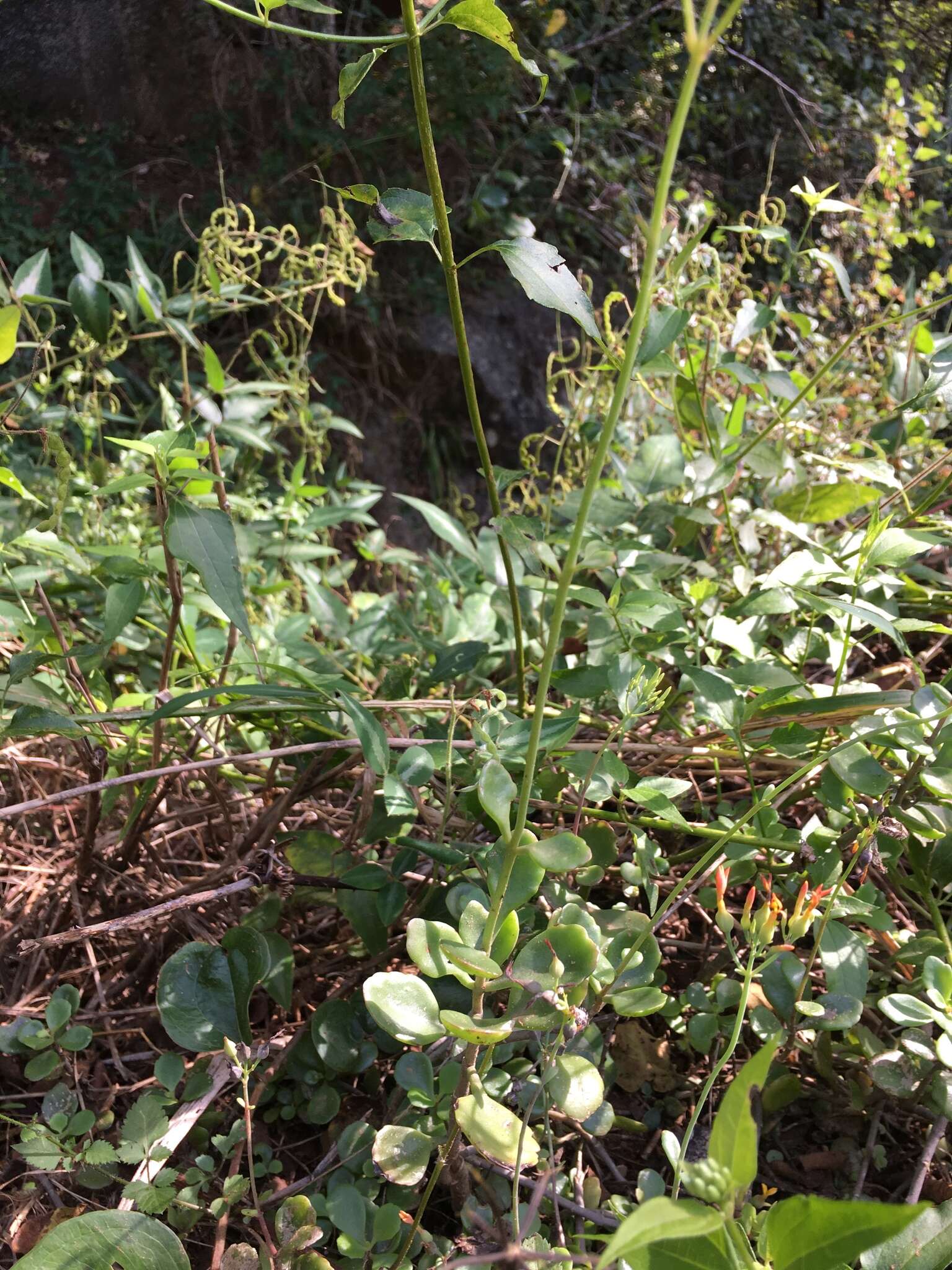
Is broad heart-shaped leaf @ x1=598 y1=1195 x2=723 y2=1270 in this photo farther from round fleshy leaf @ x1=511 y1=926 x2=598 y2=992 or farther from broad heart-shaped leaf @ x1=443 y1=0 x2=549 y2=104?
broad heart-shaped leaf @ x1=443 y1=0 x2=549 y2=104

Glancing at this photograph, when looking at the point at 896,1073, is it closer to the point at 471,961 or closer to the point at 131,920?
the point at 471,961

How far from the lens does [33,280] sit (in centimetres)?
101

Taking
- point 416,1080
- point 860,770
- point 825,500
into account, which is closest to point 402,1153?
point 416,1080

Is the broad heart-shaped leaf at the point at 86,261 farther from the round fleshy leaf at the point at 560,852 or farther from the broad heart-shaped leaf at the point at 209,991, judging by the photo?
the round fleshy leaf at the point at 560,852

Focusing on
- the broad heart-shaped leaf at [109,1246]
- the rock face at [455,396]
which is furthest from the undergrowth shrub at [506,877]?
the rock face at [455,396]

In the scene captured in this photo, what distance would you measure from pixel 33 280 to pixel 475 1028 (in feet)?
3.06

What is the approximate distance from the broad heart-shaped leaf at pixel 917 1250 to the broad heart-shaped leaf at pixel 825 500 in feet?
2.26

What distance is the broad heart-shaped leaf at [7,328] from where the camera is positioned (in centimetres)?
70

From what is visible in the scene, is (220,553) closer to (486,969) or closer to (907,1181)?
(486,969)

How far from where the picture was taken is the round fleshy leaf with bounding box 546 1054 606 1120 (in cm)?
48

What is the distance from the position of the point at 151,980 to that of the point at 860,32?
13.5ft

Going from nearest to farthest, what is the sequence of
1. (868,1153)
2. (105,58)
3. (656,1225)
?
1. (656,1225)
2. (868,1153)
3. (105,58)

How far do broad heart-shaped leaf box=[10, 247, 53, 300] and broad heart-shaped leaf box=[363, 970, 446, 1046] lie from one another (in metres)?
0.82

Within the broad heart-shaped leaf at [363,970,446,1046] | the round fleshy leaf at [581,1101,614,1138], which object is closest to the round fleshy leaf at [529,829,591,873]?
the broad heart-shaped leaf at [363,970,446,1046]
